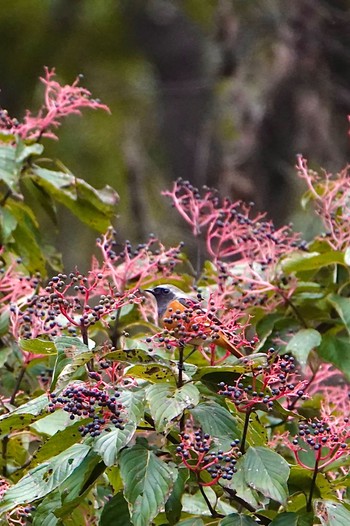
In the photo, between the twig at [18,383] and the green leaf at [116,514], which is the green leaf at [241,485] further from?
the twig at [18,383]

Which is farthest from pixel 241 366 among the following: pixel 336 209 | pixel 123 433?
pixel 336 209

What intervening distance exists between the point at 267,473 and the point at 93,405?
355 millimetres

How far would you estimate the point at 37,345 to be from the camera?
6.66ft

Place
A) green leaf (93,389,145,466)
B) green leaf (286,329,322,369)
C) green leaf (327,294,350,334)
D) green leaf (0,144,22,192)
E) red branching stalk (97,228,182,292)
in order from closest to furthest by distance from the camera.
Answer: green leaf (93,389,145,466)
red branching stalk (97,228,182,292)
green leaf (286,329,322,369)
green leaf (327,294,350,334)
green leaf (0,144,22,192)

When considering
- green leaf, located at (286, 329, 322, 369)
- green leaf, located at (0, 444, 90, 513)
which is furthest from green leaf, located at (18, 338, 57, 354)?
green leaf, located at (286, 329, 322, 369)

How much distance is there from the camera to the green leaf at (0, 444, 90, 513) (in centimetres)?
189

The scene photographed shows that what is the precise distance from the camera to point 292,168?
7.29 metres

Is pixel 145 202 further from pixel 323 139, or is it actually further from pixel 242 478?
pixel 242 478

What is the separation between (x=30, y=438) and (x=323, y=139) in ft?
17.4

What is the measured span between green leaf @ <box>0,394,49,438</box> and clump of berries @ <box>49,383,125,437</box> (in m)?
0.15

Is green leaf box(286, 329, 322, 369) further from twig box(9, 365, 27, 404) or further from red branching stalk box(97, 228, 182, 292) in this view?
twig box(9, 365, 27, 404)

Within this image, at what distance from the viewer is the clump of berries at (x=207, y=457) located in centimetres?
183

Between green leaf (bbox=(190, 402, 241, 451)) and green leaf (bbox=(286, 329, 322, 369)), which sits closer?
green leaf (bbox=(190, 402, 241, 451))

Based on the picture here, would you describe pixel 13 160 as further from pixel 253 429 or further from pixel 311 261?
pixel 253 429
